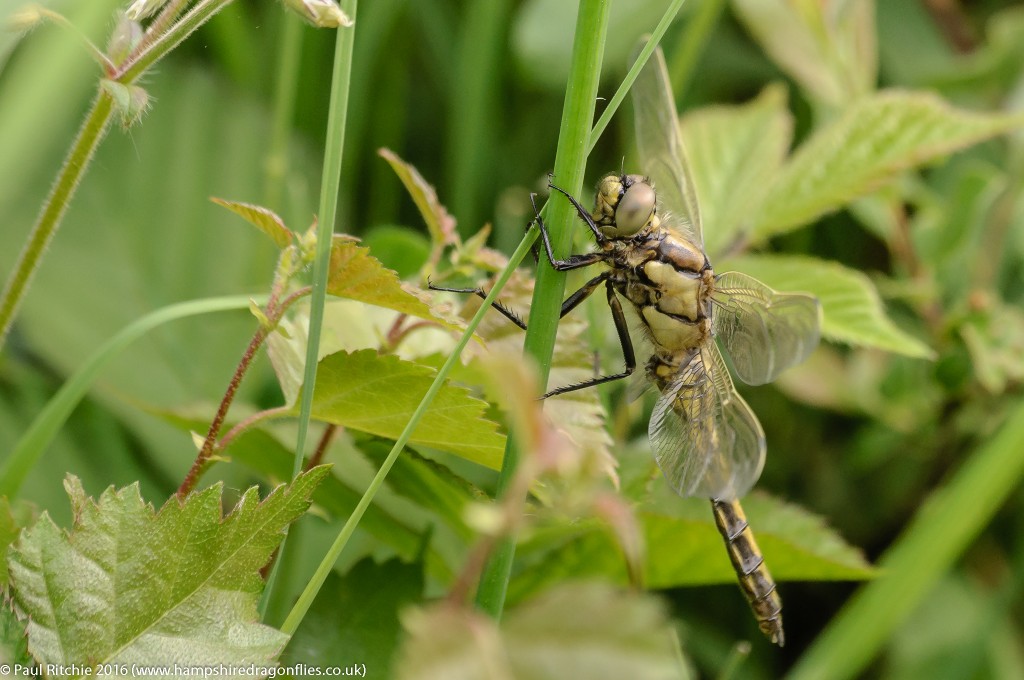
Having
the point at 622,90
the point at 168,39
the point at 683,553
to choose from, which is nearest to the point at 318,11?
the point at 168,39

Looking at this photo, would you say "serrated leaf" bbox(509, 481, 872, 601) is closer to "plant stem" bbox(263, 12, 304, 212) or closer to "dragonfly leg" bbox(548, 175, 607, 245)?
"dragonfly leg" bbox(548, 175, 607, 245)

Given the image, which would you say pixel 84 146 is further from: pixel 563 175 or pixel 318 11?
pixel 563 175

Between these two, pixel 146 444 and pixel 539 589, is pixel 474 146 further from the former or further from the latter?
pixel 539 589

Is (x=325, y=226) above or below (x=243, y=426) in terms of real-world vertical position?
above

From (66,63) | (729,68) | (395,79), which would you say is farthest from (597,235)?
(729,68)

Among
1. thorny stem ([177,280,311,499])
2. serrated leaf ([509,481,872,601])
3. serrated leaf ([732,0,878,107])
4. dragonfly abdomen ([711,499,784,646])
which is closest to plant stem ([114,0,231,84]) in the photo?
thorny stem ([177,280,311,499])

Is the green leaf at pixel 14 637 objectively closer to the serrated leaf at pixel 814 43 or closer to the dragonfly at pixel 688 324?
the dragonfly at pixel 688 324
